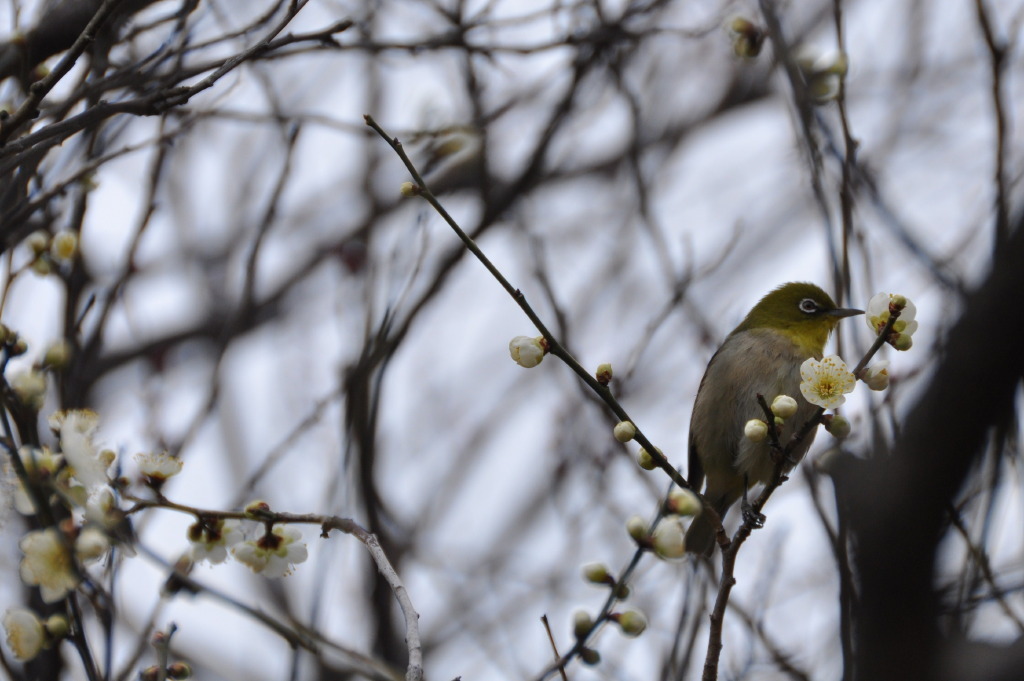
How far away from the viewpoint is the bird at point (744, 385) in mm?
5453

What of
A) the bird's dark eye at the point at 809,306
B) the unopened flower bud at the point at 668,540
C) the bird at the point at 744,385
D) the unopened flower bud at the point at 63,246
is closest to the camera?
the unopened flower bud at the point at 668,540

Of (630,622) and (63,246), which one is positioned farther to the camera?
(63,246)

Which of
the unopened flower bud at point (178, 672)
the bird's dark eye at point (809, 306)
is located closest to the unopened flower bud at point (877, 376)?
the unopened flower bud at point (178, 672)

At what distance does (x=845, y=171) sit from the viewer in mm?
3879

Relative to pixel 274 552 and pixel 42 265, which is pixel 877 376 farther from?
pixel 42 265

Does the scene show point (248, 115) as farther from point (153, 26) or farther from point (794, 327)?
point (794, 327)

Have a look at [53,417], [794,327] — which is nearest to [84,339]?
[53,417]

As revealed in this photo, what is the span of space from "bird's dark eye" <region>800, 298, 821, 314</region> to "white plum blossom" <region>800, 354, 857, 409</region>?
3.17 m

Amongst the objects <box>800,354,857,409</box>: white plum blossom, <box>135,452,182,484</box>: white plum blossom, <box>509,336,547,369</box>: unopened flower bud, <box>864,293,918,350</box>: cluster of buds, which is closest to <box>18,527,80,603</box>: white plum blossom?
<box>135,452,182,484</box>: white plum blossom

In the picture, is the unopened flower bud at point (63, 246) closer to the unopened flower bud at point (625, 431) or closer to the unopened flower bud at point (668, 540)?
the unopened flower bud at point (625, 431)

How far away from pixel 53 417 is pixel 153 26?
1.99 metres

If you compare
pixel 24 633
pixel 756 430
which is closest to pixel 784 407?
pixel 756 430

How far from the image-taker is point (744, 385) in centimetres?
557

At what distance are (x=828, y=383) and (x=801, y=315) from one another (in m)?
3.18
